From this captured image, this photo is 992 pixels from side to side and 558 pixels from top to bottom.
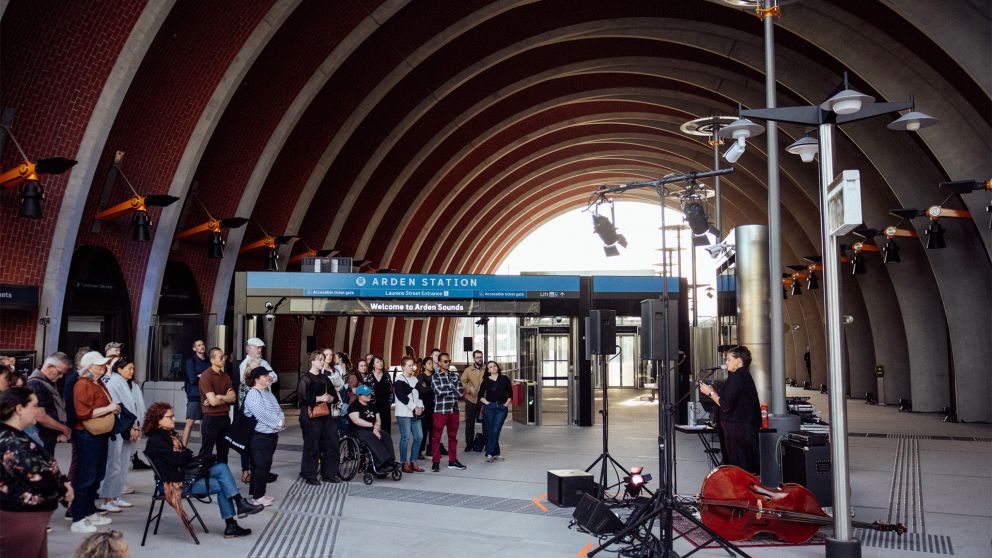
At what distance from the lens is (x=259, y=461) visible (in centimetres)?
827

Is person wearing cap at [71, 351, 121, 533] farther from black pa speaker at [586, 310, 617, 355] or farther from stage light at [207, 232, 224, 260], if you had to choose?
stage light at [207, 232, 224, 260]

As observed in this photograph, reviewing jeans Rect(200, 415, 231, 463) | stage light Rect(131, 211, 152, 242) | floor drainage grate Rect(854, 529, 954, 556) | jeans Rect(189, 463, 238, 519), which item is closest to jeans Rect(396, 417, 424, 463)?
jeans Rect(200, 415, 231, 463)

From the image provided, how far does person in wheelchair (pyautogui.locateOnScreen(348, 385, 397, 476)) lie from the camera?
1030 centimetres

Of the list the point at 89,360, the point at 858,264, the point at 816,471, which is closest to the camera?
the point at 89,360

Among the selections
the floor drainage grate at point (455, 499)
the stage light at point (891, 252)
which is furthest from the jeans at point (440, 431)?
the stage light at point (891, 252)

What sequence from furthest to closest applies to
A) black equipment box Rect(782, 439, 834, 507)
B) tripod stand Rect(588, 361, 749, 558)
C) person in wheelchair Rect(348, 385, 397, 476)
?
person in wheelchair Rect(348, 385, 397, 476) < black equipment box Rect(782, 439, 834, 507) < tripod stand Rect(588, 361, 749, 558)

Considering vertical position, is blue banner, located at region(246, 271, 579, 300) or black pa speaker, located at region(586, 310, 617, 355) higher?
blue banner, located at region(246, 271, 579, 300)

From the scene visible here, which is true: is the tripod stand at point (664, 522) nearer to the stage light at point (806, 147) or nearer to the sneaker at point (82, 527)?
the stage light at point (806, 147)

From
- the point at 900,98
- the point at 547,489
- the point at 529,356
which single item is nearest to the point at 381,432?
the point at 547,489

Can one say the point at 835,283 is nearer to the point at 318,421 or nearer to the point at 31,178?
the point at 318,421

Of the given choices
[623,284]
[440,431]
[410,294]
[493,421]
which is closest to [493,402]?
[493,421]

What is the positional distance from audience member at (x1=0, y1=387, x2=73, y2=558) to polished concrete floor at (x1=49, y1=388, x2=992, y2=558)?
6.85ft

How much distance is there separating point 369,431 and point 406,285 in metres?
5.21

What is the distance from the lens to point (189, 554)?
260 inches
